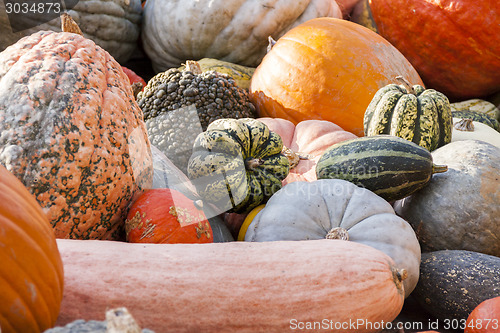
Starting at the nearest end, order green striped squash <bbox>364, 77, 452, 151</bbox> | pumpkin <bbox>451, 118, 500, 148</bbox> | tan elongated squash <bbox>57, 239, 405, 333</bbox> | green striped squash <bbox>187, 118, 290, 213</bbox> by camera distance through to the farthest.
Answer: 1. tan elongated squash <bbox>57, 239, 405, 333</bbox>
2. green striped squash <bbox>187, 118, 290, 213</bbox>
3. green striped squash <bbox>364, 77, 452, 151</bbox>
4. pumpkin <bbox>451, 118, 500, 148</bbox>

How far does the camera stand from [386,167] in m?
1.92

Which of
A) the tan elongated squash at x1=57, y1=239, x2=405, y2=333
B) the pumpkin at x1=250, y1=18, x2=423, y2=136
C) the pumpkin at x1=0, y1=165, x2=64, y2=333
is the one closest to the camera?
the pumpkin at x1=0, y1=165, x2=64, y2=333

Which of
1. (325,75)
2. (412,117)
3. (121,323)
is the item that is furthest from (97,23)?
(121,323)

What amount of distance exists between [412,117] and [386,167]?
0.45m

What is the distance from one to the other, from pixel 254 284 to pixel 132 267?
0.36 m

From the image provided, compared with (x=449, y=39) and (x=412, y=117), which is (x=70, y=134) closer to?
(x=412, y=117)

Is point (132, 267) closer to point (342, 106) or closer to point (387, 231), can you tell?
point (387, 231)

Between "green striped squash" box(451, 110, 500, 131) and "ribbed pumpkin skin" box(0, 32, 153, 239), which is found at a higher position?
"ribbed pumpkin skin" box(0, 32, 153, 239)

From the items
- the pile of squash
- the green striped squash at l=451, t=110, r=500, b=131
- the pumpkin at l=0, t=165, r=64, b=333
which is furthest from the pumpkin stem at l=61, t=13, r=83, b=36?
the green striped squash at l=451, t=110, r=500, b=131

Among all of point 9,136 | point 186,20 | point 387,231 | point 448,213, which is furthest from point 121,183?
point 186,20

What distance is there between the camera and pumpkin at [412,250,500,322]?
156cm

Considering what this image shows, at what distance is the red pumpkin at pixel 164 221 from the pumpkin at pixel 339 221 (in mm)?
226

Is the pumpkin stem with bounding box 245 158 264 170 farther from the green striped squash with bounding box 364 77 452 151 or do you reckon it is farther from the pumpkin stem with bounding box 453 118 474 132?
the pumpkin stem with bounding box 453 118 474 132

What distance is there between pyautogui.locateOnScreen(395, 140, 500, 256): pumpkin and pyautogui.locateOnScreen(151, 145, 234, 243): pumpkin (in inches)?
33.8
